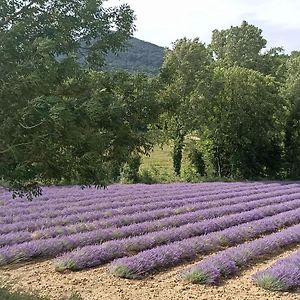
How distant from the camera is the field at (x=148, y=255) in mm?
7531

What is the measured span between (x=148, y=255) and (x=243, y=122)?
26.1 meters

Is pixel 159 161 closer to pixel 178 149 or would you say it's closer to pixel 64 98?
pixel 178 149

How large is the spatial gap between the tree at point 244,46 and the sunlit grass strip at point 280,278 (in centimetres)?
4504

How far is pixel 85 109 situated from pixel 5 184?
138 centimetres

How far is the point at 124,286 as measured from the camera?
7.67 meters

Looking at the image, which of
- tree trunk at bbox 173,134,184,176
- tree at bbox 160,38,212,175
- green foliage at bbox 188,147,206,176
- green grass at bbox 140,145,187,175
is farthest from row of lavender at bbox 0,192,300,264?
green grass at bbox 140,145,187,175

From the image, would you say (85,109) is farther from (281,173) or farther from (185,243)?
(281,173)

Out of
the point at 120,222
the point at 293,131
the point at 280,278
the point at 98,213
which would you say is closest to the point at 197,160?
the point at 293,131

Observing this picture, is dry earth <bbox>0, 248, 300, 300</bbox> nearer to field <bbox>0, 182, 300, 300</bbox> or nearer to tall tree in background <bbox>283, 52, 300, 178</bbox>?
field <bbox>0, 182, 300, 300</bbox>

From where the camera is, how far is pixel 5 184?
5.00 m

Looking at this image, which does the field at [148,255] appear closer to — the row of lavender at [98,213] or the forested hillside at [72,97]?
the row of lavender at [98,213]

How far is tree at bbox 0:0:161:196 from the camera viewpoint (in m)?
4.09

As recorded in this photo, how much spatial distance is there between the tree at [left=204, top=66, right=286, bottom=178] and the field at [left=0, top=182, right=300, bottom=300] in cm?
1857

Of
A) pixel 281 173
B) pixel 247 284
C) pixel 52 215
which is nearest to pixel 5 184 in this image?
pixel 247 284
